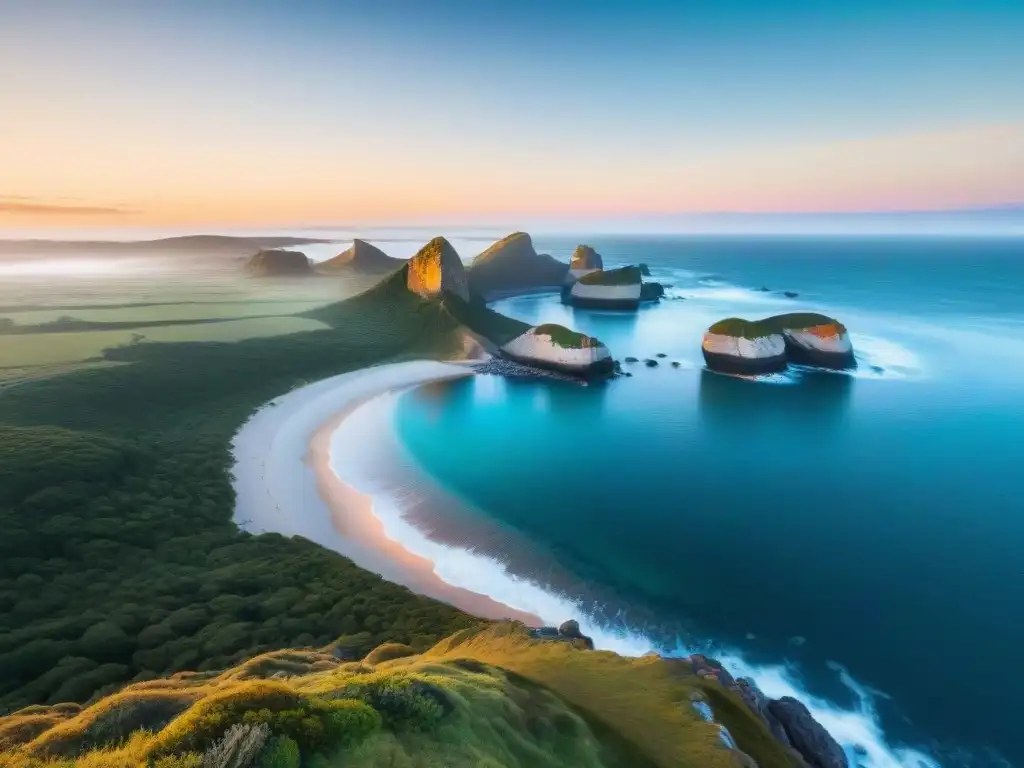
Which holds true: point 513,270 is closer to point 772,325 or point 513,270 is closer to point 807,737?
point 772,325

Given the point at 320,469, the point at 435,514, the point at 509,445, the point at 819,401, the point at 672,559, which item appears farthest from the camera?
the point at 819,401

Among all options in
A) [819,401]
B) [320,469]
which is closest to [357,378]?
[320,469]

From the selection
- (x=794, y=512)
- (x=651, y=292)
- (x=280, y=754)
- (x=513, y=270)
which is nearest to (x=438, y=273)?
(x=794, y=512)

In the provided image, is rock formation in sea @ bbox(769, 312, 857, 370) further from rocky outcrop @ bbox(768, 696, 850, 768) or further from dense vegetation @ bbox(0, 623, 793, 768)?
dense vegetation @ bbox(0, 623, 793, 768)

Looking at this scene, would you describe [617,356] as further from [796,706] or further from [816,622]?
[796,706]

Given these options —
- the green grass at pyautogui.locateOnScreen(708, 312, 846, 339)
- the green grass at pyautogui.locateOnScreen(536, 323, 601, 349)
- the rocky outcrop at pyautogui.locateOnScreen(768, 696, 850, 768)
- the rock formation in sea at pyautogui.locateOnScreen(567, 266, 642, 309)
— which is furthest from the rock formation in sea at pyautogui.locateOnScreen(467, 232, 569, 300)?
the rocky outcrop at pyautogui.locateOnScreen(768, 696, 850, 768)
